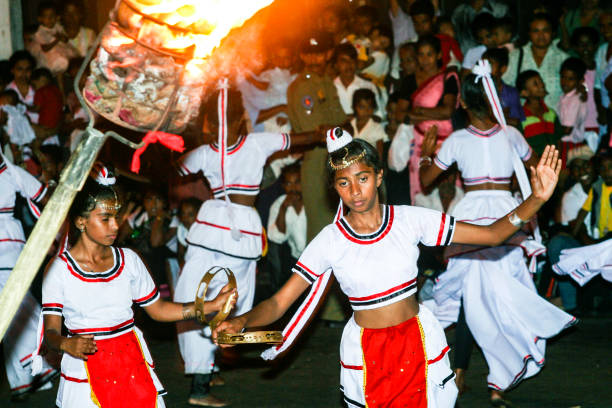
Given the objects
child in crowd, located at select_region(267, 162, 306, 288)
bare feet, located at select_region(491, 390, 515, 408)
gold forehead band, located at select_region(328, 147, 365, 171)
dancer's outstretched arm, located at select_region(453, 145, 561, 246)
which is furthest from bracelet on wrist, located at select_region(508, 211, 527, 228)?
child in crowd, located at select_region(267, 162, 306, 288)

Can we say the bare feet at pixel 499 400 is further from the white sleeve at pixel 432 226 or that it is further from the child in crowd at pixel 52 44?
the child in crowd at pixel 52 44

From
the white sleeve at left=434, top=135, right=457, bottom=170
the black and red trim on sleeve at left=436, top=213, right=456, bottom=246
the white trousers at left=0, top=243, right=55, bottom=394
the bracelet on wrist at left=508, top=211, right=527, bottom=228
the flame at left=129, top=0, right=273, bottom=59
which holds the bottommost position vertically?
the white trousers at left=0, top=243, right=55, bottom=394

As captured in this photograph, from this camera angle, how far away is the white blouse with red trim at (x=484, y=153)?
643 centimetres

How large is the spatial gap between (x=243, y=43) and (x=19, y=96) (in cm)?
275

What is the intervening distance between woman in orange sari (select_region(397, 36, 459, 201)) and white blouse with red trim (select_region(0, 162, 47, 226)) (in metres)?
3.64

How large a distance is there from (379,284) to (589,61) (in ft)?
21.0

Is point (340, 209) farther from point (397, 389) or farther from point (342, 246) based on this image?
point (397, 389)

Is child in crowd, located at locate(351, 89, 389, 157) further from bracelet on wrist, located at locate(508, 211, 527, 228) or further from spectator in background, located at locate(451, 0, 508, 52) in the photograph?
bracelet on wrist, located at locate(508, 211, 527, 228)

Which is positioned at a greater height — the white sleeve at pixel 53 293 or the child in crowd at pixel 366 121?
the child in crowd at pixel 366 121

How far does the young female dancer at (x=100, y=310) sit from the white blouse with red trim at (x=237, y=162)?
204 centimetres

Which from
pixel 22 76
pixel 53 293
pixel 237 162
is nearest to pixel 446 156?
pixel 237 162

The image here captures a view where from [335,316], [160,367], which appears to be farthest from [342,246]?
[335,316]

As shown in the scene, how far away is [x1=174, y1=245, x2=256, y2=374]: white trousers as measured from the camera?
6.79 metres

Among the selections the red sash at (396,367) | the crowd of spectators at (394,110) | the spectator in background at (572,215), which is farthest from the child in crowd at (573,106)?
the red sash at (396,367)
